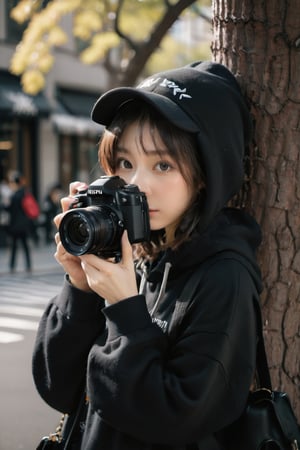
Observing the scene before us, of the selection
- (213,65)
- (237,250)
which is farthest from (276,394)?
(213,65)

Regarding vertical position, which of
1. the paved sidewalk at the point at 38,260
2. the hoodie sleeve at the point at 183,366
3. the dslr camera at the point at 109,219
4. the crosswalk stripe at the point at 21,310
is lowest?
the paved sidewalk at the point at 38,260

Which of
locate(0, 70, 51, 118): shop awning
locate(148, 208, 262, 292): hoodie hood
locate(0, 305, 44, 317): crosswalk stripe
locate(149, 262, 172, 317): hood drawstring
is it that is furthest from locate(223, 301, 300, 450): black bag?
locate(0, 70, 51, 118): shop awning

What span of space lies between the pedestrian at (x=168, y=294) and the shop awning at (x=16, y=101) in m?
14.6

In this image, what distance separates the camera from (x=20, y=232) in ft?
37.2

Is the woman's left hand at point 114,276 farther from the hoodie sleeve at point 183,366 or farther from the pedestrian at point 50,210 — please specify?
the pedestrian at point 50,210

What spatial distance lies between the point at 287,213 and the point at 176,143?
58 cm

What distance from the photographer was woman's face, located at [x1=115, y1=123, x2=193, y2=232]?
1643 mm

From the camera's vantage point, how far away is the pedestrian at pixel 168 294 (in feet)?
4.81

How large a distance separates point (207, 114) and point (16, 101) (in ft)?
50.3

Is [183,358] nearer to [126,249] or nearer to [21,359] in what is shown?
[126,249]

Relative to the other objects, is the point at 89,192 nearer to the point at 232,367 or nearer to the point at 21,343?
the point at 232,367

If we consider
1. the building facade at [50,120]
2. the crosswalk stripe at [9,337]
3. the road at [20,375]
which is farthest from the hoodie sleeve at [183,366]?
the building facade at [50,120]

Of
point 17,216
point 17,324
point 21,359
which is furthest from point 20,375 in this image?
point 17,216

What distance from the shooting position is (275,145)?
2.02 meters
